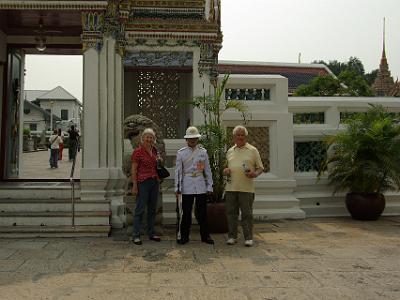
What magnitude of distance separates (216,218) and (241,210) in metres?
0.69

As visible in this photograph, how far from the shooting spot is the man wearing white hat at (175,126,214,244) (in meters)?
6.11

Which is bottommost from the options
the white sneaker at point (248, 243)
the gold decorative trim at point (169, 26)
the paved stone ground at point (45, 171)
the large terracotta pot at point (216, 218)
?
the white sneaker at point (248, 243)

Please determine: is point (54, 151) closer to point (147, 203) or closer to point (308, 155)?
point (308, 155)

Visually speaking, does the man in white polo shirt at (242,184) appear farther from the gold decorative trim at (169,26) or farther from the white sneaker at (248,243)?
the gold decorative trim at (169,26)

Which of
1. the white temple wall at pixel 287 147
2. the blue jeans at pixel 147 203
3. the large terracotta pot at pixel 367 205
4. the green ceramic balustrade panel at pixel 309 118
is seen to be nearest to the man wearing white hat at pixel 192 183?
the blue jeans at pixel 147 203

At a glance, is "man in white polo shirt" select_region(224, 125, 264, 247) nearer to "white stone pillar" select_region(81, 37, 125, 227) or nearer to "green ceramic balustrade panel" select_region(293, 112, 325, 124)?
"white stone pillar" select_region(81, 37, 125, 227)

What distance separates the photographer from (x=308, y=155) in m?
8.89

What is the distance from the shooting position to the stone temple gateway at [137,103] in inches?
279

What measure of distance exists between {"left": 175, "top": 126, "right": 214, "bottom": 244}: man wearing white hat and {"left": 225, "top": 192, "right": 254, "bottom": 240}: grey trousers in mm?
288

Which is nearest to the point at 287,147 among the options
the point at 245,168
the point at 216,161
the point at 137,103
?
the point at 216,161

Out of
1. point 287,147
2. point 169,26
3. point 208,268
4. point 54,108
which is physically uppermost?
point 54,108

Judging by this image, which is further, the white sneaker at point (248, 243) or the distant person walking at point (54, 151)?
the distant person walking at point (54, 151)

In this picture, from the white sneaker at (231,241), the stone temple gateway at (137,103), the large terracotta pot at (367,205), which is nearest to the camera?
the white sneaker at (231,241)

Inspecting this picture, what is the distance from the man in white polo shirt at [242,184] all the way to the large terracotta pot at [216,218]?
20.5 inches
